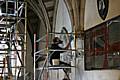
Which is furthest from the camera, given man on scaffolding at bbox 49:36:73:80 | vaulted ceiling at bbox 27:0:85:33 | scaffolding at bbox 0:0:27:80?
scaffolding at bbox 0:0:27:80

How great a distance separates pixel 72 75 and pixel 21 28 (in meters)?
5.52

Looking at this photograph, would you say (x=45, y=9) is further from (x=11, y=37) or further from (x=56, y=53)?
(x=56, y=53)

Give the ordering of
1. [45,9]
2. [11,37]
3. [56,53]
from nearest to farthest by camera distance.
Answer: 1. [56,53]
2. [11,37]
3. [45,9]

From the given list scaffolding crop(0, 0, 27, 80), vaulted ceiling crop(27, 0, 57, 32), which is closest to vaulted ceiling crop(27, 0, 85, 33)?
vaulted ceiling crop(27, 0, 57, 32)

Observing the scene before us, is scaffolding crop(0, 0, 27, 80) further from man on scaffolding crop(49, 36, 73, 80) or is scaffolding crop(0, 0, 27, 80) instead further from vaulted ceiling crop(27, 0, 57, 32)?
man on scaffolding crop(49, 36, 73, 80)

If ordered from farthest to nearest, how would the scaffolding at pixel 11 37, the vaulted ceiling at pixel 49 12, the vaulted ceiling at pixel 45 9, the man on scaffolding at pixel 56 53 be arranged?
the vaulted ceiling at pixel 45 9 → the scaffolding at pixel 11 37 → the vaulted ceiling at pixel 49 12 → the man on scaffolding at pixel 56 53

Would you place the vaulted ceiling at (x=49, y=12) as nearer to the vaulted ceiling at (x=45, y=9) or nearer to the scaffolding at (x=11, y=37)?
the vaulted ceiling at (x=45, y=9)

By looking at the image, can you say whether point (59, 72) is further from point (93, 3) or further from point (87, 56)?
point (93, 3)

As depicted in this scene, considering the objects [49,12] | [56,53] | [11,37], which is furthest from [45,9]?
[56,53]

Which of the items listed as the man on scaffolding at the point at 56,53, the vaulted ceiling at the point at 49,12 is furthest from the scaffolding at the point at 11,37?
the man on scaffolding at the point at 56,53

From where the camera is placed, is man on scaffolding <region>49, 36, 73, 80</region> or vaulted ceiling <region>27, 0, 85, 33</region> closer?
man on scaffolding <region>49, 36, 73, 80</region>

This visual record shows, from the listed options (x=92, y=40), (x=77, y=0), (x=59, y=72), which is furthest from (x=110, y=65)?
(x=59, y=72)

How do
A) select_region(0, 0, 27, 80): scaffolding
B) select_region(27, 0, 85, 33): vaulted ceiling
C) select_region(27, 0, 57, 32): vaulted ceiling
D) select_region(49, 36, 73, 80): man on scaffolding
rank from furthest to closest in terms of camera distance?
select_region(27, 0, 57, 32): vaulted ceiling
select_region(0, 0, 27, 80): scaffolding
select_region(27, 0, 85, 33): vaulted ceiling
select_region(49, 36, 73, 80): man on scaffolding

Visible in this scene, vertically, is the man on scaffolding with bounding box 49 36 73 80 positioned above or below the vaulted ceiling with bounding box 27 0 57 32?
below
